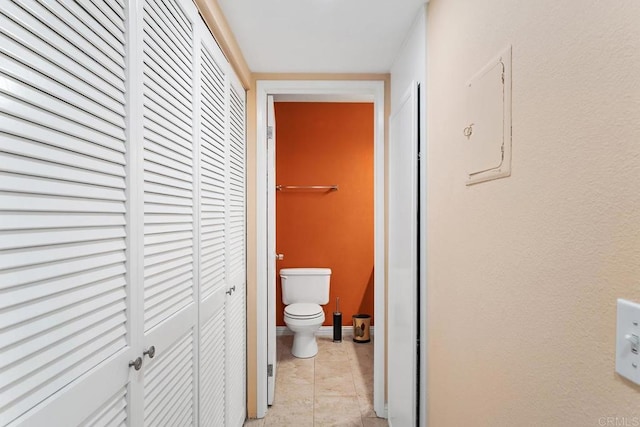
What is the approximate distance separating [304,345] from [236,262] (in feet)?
5.12

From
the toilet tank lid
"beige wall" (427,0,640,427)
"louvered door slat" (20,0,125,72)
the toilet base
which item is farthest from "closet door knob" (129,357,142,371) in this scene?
the toilet tank lid

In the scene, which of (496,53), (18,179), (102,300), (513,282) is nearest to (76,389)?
(102,300)

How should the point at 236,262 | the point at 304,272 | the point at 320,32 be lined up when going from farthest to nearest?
the point at 304,272
the point at 236,262
the point at 320,32

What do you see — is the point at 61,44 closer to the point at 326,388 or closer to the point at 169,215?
the point at 169,215

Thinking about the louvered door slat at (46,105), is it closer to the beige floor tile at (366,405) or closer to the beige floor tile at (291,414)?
the beige floor tile at (291,414)

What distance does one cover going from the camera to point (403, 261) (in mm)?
2021

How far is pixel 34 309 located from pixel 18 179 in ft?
0.72

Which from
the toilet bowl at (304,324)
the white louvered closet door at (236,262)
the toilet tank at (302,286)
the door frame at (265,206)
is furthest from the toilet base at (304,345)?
the white louvered closet door at (236,262)

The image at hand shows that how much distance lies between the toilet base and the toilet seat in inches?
9.2

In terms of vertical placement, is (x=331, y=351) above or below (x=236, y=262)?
below

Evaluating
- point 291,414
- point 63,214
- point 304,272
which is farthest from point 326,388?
point 63,214

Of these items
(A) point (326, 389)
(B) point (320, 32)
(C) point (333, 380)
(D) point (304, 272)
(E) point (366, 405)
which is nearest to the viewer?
(B) point (320, 32)

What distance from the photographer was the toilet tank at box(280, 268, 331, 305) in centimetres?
376

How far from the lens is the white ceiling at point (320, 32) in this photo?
1724 mm
